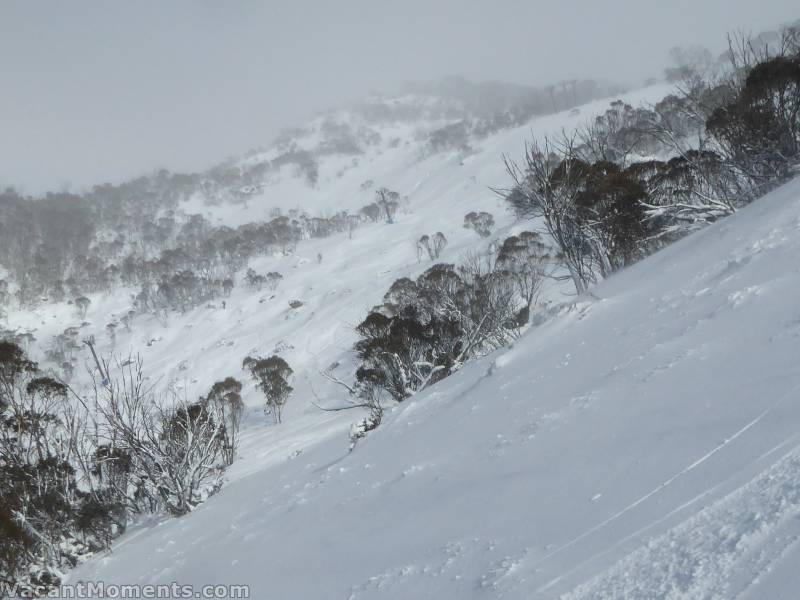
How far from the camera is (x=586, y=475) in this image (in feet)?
9.94

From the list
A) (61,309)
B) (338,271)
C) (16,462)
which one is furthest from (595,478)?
(61,309)

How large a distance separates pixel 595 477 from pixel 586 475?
0.27 ft

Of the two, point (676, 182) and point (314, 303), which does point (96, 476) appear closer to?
point (676, 182)

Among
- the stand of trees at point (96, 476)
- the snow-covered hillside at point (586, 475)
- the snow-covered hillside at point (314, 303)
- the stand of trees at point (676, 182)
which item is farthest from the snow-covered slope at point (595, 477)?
the snow-covered hillside at point (314, 303)

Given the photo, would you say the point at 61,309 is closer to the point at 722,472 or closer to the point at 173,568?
the point at 173,568

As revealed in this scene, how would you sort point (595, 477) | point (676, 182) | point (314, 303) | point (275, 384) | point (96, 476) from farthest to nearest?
1. point (314, 303)
2. point (275, 384)
3. point (676, 182)
4. point (96, 476)
5. point (595, 477)

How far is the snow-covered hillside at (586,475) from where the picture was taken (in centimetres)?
212

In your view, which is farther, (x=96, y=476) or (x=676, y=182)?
(x=676, y=182)

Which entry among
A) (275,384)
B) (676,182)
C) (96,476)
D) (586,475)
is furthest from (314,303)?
(586,475)

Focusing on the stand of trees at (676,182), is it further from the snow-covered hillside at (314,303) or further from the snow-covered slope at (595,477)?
the snow-covered hillside at (314,303)

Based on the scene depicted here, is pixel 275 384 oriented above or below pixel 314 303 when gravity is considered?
below

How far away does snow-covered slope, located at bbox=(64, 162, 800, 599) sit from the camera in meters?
2.10

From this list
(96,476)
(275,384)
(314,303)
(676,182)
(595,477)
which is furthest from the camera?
(314,303)

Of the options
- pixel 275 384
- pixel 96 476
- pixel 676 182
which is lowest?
pixel 275 384
